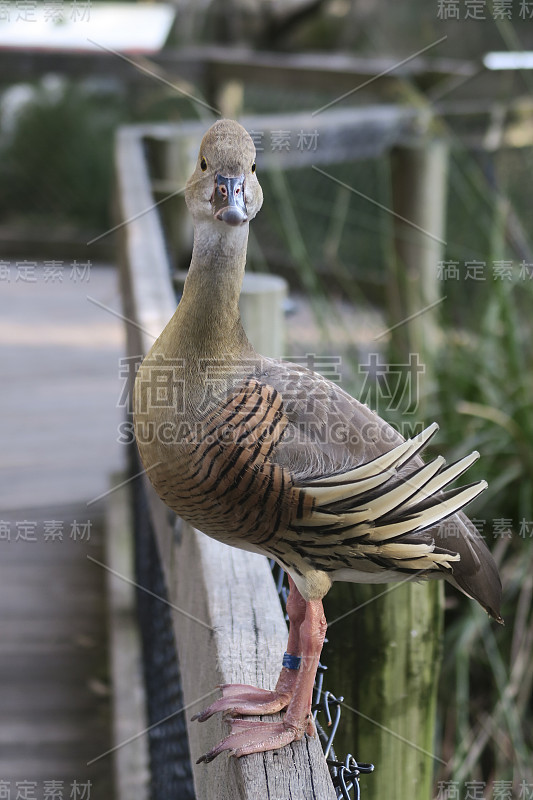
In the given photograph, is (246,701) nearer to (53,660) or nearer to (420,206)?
(53,660)

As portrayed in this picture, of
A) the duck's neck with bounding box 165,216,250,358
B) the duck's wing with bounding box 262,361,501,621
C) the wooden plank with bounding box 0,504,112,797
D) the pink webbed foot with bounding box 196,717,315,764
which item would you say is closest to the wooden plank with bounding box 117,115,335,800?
the pink webbed foot with bounding box 196,717,315,764

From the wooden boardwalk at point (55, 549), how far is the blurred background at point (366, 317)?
0.04ft

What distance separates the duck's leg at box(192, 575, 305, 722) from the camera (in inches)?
41.3

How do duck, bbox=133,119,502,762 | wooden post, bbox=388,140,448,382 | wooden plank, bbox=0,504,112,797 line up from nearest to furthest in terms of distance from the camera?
duck, bbox=133,119,502,762, wooden plank, bbox=0,504,112,797, wooden post, bbox=388,140,448,382

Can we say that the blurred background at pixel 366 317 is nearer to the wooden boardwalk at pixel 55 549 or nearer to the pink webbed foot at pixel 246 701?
the wooden boardwalk at pixel 55 549

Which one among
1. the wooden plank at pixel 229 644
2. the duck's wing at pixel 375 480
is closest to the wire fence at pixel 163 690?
the wooden plank at pixel 229 644

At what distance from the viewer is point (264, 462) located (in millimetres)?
1026

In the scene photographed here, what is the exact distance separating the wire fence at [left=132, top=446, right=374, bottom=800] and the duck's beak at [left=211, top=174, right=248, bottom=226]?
632mm

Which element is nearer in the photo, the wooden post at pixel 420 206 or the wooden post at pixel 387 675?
the wooden post at pixel 387 675

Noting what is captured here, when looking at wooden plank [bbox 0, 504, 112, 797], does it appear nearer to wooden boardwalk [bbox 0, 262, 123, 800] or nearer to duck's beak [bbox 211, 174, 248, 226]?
wooden boardwalk [bbox 0, 262, 123, 800]

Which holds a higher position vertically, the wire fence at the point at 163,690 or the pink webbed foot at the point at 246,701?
the wire fence at the point at 163,690

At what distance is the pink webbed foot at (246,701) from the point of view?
1.05 m

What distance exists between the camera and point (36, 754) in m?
2.39

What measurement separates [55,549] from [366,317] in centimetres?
143
